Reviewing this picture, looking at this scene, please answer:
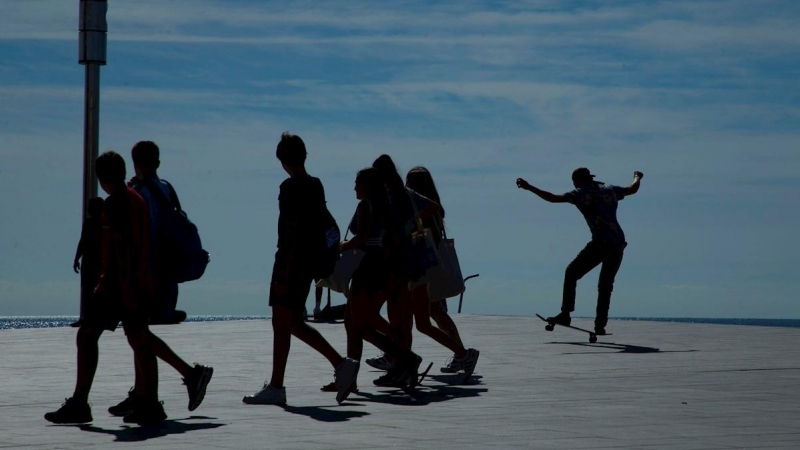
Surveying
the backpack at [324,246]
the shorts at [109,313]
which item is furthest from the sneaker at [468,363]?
the shorts at [109,313]

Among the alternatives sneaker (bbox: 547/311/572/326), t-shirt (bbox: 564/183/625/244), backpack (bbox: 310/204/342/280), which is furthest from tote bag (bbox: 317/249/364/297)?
sneaker (bbox: 547/311/572/326)

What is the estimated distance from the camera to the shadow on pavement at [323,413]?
28.7 ft

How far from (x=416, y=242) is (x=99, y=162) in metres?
3.19

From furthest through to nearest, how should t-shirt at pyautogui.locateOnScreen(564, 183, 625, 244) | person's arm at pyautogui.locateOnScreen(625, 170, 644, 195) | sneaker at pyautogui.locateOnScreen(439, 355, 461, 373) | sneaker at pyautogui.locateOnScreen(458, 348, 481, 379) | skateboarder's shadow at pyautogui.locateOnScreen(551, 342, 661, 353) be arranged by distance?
person's arm at pyautogui.locateOnScreen(625, 170, 644, 195)
t-shirt at pyautogui.locateOnScreen(564, 183, 625, 244)
skateboarder's shadow at pyautogui.locateOnScreen(551, 342, 661, 353)
sneaker at pyautogui.locateOnScreen(439, 355, 461, 373)
sneaker at pyautogui.locateOnScreen(458, 348, 481, 379)

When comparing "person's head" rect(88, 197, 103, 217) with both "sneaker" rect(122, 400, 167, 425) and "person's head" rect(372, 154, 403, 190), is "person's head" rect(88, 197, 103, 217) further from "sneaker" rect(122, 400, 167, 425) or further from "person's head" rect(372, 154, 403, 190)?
"person's head" rect(372, 154, 403, 190)

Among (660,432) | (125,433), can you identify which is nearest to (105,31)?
(125,433)

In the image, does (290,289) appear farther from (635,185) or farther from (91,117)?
(91,117)

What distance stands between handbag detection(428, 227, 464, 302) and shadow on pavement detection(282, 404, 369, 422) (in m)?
2.68

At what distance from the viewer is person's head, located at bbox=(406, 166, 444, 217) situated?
1153cm

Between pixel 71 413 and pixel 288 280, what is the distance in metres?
1.76

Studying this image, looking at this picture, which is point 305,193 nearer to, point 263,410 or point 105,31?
point 263,410

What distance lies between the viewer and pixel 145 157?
9.14 meters

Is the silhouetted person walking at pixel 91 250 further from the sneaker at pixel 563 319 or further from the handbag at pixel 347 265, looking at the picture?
the sneaker at pixel 563 319

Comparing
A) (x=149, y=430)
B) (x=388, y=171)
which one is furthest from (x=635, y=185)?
(x=149, y=430)
